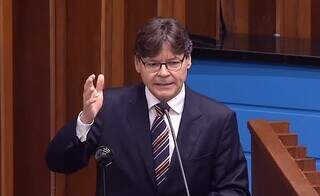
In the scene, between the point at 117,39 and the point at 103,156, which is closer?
the point at 103,156

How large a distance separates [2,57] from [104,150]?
3.17 feet

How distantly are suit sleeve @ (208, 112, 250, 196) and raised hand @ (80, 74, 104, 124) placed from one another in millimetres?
232

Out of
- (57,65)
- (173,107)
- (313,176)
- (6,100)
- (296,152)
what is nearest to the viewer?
(313,176)

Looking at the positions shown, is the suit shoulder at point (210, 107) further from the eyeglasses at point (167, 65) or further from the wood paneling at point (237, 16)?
the wood paneling at point (237, 16)

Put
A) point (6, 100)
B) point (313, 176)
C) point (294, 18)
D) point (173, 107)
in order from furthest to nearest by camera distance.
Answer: point (294, 18), point (6, 100), point (173, 107), point (313, 176)

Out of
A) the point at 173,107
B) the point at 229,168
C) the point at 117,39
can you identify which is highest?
the point at 117,39

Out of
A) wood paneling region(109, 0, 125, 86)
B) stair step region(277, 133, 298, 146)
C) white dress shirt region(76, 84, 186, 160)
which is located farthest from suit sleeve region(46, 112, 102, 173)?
wood paneling region(109, 0, 125, 86)

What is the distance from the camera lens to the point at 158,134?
1.50m

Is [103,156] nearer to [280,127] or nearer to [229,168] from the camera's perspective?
[229,168]

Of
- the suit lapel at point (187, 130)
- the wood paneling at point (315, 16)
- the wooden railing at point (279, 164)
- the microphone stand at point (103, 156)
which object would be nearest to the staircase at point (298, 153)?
the wooden railing at point (279, 164)

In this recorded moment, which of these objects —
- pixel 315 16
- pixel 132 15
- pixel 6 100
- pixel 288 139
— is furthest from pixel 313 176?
pixel 315 16

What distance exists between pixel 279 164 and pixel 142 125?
320mm

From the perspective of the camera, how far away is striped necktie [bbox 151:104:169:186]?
148 cm

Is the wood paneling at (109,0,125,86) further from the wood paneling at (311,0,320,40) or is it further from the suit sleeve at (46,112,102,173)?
the suit sleeve at (46,112,102,173)
